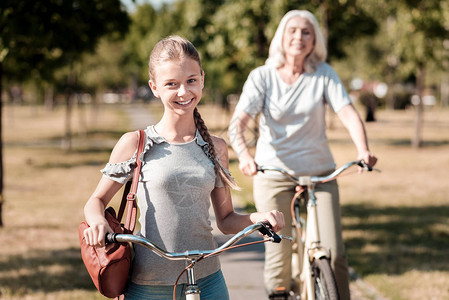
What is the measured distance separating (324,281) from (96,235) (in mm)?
1847

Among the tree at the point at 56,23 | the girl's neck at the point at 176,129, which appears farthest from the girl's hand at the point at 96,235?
the tree at the point at 56,23

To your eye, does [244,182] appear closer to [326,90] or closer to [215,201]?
[326,90]

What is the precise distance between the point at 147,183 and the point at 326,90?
7.00ft

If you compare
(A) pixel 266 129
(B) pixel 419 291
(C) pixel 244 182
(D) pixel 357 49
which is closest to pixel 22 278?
(A) pixel 266 129

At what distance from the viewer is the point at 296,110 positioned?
433 cm

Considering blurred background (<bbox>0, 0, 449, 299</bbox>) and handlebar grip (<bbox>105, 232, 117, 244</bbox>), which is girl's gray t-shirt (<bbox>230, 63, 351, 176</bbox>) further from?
handlebar grip (<bbox>105, 232, 117, 244</bbox>)

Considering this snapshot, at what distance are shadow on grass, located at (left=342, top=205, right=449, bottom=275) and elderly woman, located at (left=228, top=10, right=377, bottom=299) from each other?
267 cm

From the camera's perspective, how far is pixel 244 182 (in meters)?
14.1

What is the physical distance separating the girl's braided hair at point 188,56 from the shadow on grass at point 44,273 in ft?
12.6

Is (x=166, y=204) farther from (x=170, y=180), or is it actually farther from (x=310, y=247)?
(x=310, y=247)

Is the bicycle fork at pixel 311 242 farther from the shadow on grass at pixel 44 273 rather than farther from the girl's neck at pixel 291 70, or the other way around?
the shadow on grass at pixel 44 273

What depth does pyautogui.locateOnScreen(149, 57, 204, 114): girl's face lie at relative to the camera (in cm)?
249

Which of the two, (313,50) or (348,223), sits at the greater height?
(313,50)

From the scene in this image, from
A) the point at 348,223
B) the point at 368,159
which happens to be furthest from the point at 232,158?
the point at 348,223
